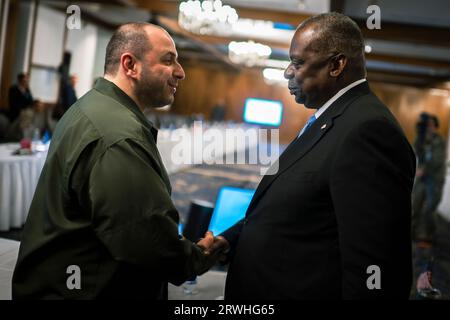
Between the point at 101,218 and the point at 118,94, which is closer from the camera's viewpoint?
the point at 101,218

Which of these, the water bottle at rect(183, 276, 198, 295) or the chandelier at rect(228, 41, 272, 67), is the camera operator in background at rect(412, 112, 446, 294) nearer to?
the water bottle at rect(183, 276, 198, 295)

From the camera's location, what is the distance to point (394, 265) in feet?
3.76

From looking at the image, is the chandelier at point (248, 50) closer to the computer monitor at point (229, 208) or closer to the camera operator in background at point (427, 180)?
the camera operator in background at point (427, 180)

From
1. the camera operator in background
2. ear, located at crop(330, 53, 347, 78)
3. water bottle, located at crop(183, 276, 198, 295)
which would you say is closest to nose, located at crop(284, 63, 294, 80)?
ear, located at crop(330, 53, 347, 78)

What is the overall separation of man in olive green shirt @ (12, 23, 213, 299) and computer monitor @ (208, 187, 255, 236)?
1.05 m

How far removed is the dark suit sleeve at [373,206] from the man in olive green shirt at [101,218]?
1.49 ft

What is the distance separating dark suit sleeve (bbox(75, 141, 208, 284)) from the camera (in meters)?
1.16

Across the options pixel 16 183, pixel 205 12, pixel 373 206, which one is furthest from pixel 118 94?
pixel 205 12

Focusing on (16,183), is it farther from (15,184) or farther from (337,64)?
(337,64)

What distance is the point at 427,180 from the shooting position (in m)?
6.05

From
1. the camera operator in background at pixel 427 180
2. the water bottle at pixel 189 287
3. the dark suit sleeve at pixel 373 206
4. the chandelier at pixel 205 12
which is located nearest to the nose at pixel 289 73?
the dark suit sleeve at pixel 373 206

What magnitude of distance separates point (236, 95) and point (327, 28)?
812 inches

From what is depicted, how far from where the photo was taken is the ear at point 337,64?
1.33 meters

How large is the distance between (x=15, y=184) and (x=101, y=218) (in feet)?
12.6
